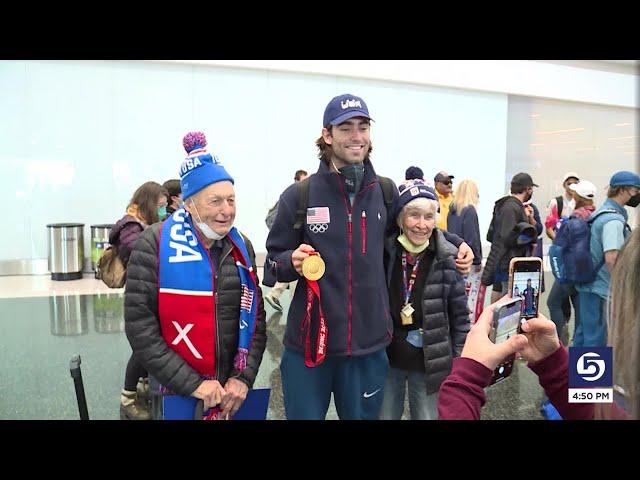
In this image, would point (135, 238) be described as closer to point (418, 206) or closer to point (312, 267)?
point (312, 267)

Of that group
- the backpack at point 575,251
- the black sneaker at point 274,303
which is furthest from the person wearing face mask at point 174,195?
the backpack at point 575,251

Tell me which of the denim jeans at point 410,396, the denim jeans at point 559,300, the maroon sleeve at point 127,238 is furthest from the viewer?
the denim jeans at point 559,300

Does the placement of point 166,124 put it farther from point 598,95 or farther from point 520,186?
point 598,95

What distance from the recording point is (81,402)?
2451 millimetres

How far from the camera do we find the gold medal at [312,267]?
7.29ft

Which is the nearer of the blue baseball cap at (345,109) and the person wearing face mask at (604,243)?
the blue baseball cap at (345,109)

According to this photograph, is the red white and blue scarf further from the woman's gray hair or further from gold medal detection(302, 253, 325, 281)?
the woman's gray hair

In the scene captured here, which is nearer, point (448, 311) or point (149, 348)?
point (149, 348)

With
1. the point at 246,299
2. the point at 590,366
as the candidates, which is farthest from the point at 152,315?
the point at 590,366

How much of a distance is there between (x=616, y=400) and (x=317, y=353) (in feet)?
4.35

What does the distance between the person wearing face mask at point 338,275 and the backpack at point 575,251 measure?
2.55m

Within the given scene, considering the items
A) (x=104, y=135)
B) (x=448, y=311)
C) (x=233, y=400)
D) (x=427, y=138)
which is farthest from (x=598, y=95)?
(x=233, y=400)

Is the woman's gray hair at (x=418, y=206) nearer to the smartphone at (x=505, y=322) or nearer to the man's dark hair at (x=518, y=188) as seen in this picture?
the smartphone at (x=505, y=322)

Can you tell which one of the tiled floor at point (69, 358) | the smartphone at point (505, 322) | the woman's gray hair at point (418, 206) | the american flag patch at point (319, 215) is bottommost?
the tiled floor at point (69, 358)
